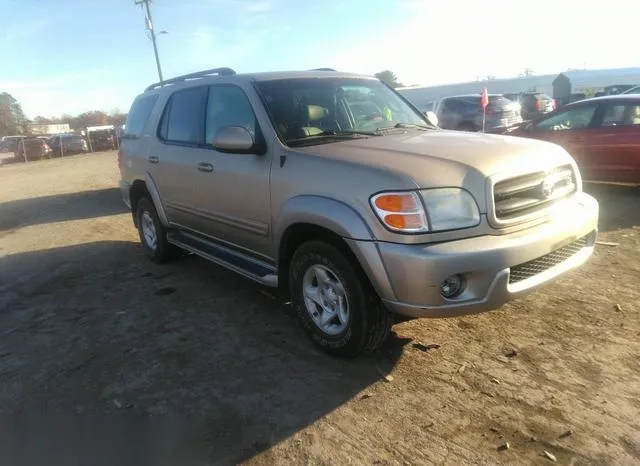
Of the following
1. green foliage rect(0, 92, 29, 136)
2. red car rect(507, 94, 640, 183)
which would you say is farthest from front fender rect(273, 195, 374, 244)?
green foliage rect(0, 92, 29, 136)

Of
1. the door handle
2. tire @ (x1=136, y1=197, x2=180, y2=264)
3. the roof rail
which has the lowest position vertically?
tire @ (x1=136, y1=197, x2=180, y2=264)

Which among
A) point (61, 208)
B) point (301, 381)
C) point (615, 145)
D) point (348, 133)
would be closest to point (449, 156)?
point (348, 133)

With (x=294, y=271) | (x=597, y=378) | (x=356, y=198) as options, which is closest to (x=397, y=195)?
(x=356, y=198)

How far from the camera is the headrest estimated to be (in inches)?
161

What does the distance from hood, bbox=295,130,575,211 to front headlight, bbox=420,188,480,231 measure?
0.14 feet

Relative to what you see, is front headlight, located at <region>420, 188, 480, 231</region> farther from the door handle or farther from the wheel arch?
the wheel arch

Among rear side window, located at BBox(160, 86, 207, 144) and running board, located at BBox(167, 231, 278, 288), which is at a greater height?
rear side window, located at BBox(160, 86, 207, 144)

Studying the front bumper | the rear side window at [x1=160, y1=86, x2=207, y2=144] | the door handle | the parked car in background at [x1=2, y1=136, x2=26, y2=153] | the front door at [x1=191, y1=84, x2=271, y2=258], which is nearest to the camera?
the front bumper

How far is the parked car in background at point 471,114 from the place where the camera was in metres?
15.1

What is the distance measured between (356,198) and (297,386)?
4.02 ft

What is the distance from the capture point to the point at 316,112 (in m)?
4.14

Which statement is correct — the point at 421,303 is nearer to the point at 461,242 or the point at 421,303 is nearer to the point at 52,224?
the point at 461,242

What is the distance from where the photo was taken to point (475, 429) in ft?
9.02

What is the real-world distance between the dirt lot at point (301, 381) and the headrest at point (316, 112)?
163 cm
